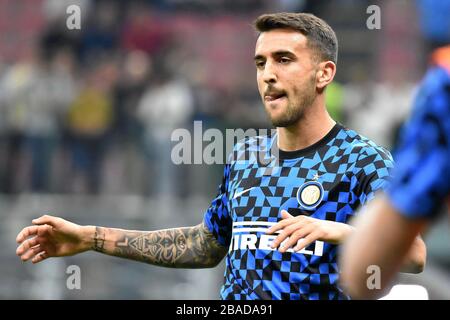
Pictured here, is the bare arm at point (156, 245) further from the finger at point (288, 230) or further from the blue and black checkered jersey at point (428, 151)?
the blue and black checkered jersey at point (428, 151)

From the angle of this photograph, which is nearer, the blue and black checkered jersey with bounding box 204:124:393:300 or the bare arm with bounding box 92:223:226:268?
the blue and black checkered jersey with bounding box 204:124:393:300

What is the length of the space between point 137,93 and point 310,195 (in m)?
7.92

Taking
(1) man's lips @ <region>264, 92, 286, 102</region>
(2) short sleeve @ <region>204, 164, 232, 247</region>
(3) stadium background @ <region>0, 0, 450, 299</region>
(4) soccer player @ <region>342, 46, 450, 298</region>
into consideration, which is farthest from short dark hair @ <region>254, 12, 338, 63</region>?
(3) stadium background @ <region>0, 0, 450, 299</region>

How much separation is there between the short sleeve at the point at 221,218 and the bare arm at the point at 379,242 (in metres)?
2.57

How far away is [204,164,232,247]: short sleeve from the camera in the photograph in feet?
15.0

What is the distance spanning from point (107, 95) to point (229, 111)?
1.55 m

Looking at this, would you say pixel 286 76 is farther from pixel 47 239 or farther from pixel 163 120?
pixel 163 120

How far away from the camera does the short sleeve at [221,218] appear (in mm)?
4566

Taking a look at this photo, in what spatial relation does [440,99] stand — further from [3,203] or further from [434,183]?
[3,203]

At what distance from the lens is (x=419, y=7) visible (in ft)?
42.3

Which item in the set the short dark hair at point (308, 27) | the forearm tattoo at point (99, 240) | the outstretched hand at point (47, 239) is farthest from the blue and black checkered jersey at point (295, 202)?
the outstretched hand at point (47, 239)

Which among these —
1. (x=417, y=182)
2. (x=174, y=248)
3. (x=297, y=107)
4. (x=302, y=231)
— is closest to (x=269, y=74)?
(x=297, y=107)

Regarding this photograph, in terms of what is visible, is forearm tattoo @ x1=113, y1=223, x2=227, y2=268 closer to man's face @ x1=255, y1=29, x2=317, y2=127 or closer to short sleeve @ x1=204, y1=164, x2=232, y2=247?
short sleeve @ x1=204, y1=164, x2=232, y2=247

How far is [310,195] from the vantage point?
162 inches
